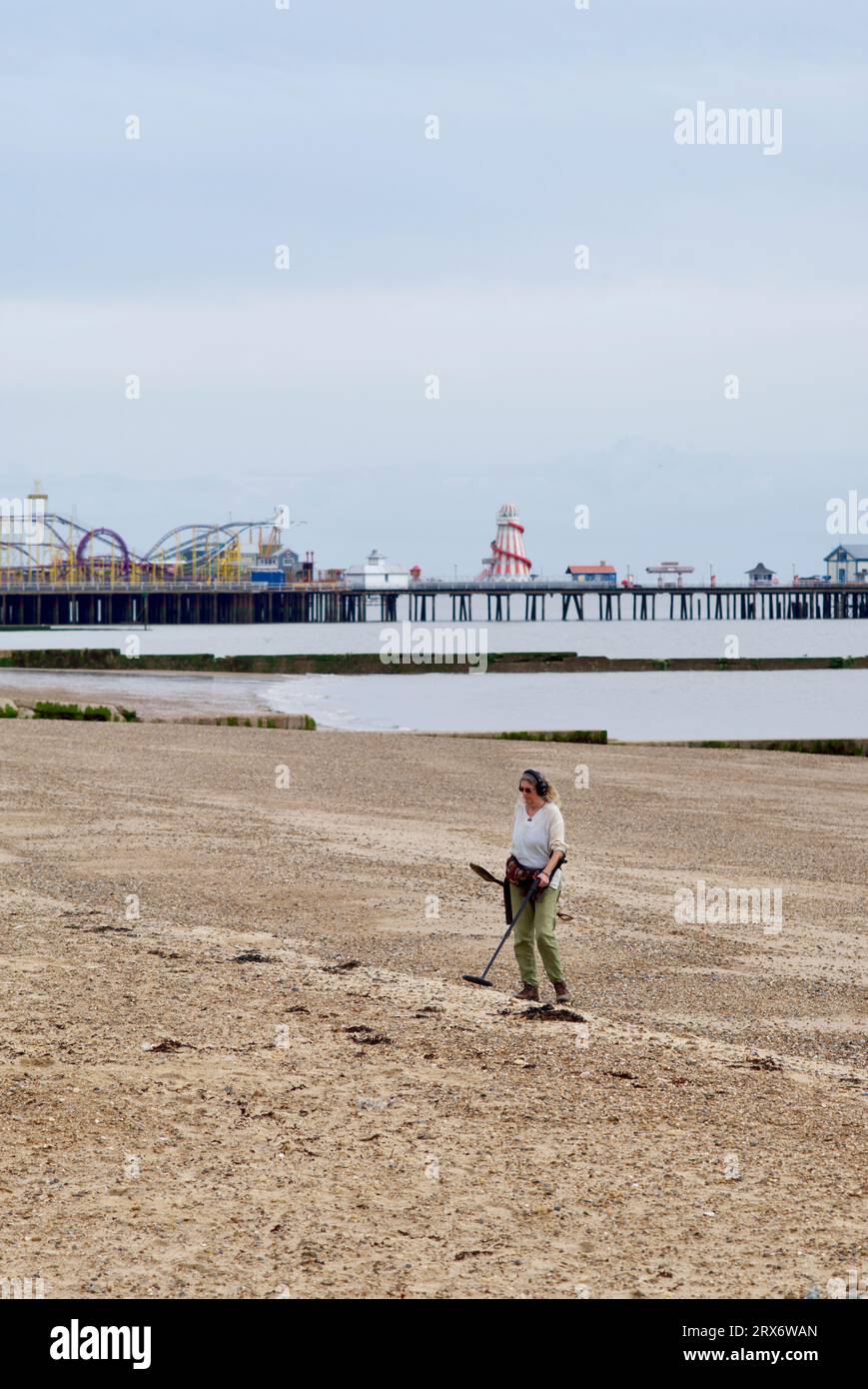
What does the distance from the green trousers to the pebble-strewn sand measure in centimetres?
31

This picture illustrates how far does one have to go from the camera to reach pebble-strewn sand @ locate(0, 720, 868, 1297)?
6.09 m

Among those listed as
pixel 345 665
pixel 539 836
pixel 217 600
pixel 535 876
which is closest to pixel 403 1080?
pixel 535 876

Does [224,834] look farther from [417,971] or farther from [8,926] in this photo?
[417,971]

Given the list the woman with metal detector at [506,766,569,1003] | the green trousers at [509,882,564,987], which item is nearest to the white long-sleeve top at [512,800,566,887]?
the woman with metal detector at [506,766,569,1003]

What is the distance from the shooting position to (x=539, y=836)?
9.95m

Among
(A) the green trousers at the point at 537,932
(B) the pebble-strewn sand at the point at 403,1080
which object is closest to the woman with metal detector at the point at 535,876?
(A) the green trousers at the point at 537,932

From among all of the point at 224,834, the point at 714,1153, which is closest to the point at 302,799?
the point at 224,834

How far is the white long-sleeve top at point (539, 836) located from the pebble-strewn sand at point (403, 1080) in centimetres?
93

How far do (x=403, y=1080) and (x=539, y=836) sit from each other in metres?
2.20

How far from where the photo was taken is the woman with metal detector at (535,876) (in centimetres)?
988

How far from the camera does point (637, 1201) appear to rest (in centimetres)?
664

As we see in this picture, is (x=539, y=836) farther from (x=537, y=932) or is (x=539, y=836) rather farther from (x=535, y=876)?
(x=537, y=932)

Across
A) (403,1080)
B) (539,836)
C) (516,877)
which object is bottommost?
(403,1080)
